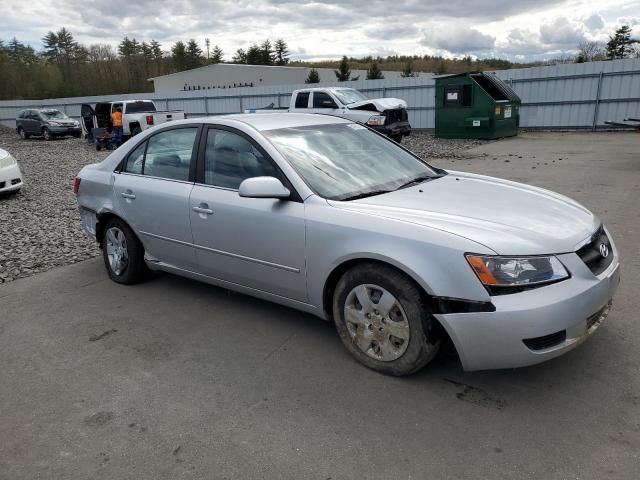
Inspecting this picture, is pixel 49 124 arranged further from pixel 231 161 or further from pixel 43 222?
pixel 231 161

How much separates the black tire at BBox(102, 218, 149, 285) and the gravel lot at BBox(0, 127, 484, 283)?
117 centimetres

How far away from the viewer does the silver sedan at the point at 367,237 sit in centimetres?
264

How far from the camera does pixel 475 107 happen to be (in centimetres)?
1755

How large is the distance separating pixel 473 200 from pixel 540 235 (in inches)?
22.9

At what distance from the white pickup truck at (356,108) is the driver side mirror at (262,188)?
12.5 metres

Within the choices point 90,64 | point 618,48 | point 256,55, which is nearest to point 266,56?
point 256,55

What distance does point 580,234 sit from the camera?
9.71 feet

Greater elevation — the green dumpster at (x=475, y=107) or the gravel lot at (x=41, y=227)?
the green dumpster at (x=475, y=107)

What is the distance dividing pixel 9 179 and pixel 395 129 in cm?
1096

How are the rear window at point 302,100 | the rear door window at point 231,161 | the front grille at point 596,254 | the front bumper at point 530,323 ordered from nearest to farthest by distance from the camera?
1. the front bumper at point 530,323
2. the front grille at point 596,254
3. the rear door window at point 231,161
4. the rear window at point 302,100

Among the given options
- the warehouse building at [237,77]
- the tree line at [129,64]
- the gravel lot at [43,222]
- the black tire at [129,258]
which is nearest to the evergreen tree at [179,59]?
the tree line at [129,64]

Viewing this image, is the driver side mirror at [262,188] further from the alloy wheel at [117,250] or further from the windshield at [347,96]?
the windshield at [347,96]

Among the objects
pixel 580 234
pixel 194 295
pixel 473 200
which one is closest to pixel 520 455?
pixel 580 234

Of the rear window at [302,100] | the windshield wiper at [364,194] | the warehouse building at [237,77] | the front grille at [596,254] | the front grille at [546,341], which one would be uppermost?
the warehouse building at [237,77]
